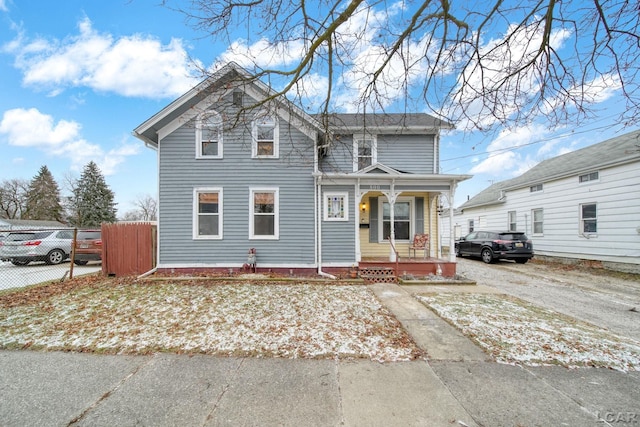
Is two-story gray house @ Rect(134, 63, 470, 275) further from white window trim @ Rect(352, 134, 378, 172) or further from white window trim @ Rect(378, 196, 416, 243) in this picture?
white window trim @ Rect(378, 196, 416, 243)

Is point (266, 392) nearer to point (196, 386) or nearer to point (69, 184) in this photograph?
point (196, 386)

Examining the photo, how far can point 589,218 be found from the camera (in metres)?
10.4

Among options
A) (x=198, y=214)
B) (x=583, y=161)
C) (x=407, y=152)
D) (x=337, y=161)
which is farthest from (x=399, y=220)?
(x=583, y=161)

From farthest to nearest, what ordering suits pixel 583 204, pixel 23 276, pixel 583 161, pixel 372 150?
1. pixel 583 161
2. pixel 583 204
3. pixel 372 150
4. pixel 23 276

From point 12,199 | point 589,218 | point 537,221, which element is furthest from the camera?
point 12,199

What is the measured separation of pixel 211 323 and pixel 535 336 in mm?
5176

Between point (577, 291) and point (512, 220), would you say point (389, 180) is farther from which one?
point (512, 220)

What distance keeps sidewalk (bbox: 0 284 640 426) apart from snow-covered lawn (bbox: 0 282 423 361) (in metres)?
0.28

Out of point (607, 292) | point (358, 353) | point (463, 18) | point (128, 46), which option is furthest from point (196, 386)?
point (607, 292)

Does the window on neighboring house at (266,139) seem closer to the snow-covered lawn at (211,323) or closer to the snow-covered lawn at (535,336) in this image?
the snow-covered lawn at (211,323)

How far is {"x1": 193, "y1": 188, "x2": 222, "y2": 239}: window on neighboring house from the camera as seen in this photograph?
8.45 metres

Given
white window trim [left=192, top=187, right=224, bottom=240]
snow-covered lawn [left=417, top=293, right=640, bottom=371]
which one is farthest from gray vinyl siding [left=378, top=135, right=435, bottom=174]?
white window trim [left=192, top=187, right=224, bottom=240]

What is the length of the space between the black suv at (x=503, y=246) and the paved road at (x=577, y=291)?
0.84m

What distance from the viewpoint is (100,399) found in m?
2.55
